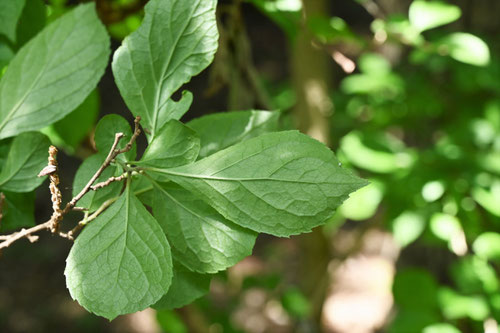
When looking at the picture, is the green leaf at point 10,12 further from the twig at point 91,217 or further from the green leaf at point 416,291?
the green leaf at point 416,291

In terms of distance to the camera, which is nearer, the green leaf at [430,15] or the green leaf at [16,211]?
the green leaf at [16,211]

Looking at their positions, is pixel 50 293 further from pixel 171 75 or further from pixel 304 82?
pixel 171 75

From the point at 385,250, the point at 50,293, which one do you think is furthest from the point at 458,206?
the point at 50,293

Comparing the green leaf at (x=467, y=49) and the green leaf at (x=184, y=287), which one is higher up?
the green leaf at (x=184, y=287)

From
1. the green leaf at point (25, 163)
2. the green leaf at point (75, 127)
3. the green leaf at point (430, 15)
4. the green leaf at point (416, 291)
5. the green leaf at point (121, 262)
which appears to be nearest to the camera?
the green leaf at point (121, 262)

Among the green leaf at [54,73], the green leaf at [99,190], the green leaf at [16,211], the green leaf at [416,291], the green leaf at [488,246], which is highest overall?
the green leaf at [54,73]

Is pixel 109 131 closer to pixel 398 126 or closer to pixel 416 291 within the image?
pixel 416 291

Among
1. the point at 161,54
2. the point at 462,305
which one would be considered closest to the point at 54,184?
the point at 161,54

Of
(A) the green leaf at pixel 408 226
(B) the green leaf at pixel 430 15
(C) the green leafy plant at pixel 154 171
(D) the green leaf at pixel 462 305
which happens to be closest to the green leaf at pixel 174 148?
(C) the green leafy plant at pixel 154 171
